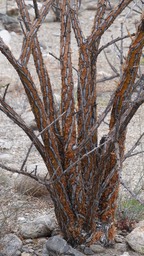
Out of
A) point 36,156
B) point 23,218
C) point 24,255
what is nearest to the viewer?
point 24,255

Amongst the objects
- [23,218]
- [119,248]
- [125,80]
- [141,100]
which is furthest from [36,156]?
[141,100]

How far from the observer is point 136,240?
2.97m

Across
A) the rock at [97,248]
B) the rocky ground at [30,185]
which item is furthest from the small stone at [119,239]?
the rock at [97,248]

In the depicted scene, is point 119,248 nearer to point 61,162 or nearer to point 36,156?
point 61,162

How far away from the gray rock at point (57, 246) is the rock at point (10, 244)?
0.19 metres

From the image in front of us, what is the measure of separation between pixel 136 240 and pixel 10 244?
65 cm

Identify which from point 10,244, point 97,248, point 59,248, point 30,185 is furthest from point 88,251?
point 30,185

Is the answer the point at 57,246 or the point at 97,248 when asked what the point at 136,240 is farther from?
the point at 57,246

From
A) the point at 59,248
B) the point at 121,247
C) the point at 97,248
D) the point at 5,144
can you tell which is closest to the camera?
the point at 59,248

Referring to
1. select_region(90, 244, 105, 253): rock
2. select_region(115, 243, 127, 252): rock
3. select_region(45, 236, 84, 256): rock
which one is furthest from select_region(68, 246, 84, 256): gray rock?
select_region(115, 243, 127, 252): rock

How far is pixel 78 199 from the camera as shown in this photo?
2771 millimetres

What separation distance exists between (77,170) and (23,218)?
783 millimetres

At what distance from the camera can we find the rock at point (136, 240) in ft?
9.72

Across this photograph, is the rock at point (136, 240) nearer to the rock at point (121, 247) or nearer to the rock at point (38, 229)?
the rock at point (121, 247)
